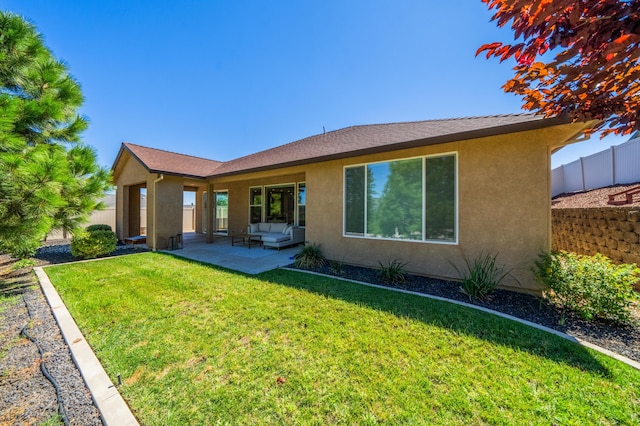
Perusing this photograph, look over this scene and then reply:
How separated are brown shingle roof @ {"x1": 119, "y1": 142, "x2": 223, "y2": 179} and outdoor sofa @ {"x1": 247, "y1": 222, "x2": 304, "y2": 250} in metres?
3.76

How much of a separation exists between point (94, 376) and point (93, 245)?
28.3ft

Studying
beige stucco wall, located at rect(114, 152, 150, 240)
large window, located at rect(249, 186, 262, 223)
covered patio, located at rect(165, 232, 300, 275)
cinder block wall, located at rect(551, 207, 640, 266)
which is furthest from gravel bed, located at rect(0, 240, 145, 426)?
cinder block wall, located at rect(551, 207, 640, 266)

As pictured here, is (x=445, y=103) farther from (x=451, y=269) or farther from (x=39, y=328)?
(x=39, y=328)

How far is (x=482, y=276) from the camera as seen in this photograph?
17.1 ft

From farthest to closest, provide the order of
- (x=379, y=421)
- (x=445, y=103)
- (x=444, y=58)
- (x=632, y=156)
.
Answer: (x=445, y=103) < (x=632, y=156) < (x=444, y=58) < (x=379, y=421)

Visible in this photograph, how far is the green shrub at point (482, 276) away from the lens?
496cm

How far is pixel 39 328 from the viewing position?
3.85m

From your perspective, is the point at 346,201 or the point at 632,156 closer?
the point at 346,201

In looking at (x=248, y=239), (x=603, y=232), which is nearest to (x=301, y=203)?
(x=248, y=239)

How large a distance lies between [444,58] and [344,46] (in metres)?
3.69

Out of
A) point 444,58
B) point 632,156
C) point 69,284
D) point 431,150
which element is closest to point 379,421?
point 431,150

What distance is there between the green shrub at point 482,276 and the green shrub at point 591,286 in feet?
2.60

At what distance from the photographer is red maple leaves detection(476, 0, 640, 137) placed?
1.81 m

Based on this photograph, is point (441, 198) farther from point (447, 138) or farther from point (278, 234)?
point (278, 234)
